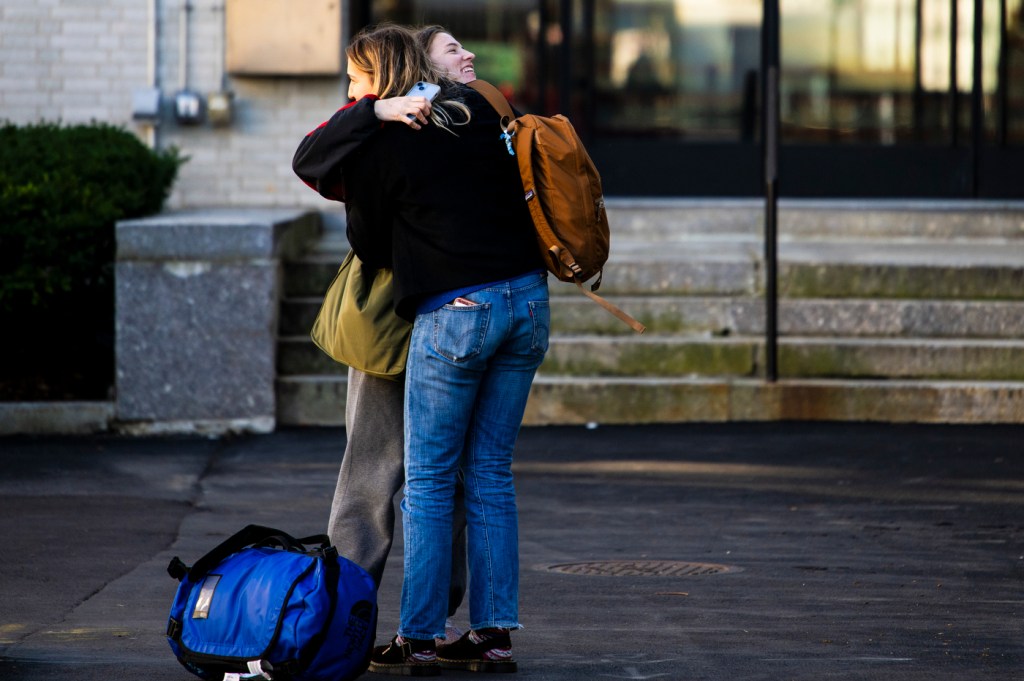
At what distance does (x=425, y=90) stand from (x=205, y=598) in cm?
147

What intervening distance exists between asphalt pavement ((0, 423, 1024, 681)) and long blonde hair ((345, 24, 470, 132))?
1.61 metres

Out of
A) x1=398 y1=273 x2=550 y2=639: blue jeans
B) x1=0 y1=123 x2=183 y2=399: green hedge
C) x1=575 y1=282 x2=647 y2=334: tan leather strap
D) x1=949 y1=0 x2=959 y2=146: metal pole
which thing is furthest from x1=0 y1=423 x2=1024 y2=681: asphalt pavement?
x1=949 y1=0 x2=959 y2=146: metal pole

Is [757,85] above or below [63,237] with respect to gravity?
above

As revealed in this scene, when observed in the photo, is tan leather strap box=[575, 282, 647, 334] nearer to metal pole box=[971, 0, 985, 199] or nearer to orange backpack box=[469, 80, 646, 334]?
orange backpack box=[469, 80, 646, 334]

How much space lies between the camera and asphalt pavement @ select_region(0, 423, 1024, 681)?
15.8 ft

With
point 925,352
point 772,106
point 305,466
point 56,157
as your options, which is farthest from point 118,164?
point 925,352

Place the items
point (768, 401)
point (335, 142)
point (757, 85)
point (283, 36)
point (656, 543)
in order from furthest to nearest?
point (757, 85), point (283, 36), point (768, 401), point (656, 543), point (335, 142)

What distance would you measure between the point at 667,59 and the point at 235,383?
5449 mm

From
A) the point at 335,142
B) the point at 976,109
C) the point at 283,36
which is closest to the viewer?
the point at 335,142

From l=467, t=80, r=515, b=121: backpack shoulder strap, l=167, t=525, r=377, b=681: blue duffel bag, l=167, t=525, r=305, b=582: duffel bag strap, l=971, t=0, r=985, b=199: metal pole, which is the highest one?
l=971, t=0, r=985, b=199: metal pole

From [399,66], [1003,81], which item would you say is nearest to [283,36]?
[1003,81]

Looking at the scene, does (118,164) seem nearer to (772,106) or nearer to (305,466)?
(305,466)

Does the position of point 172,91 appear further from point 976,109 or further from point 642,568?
point 642,568

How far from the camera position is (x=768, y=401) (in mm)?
9109
